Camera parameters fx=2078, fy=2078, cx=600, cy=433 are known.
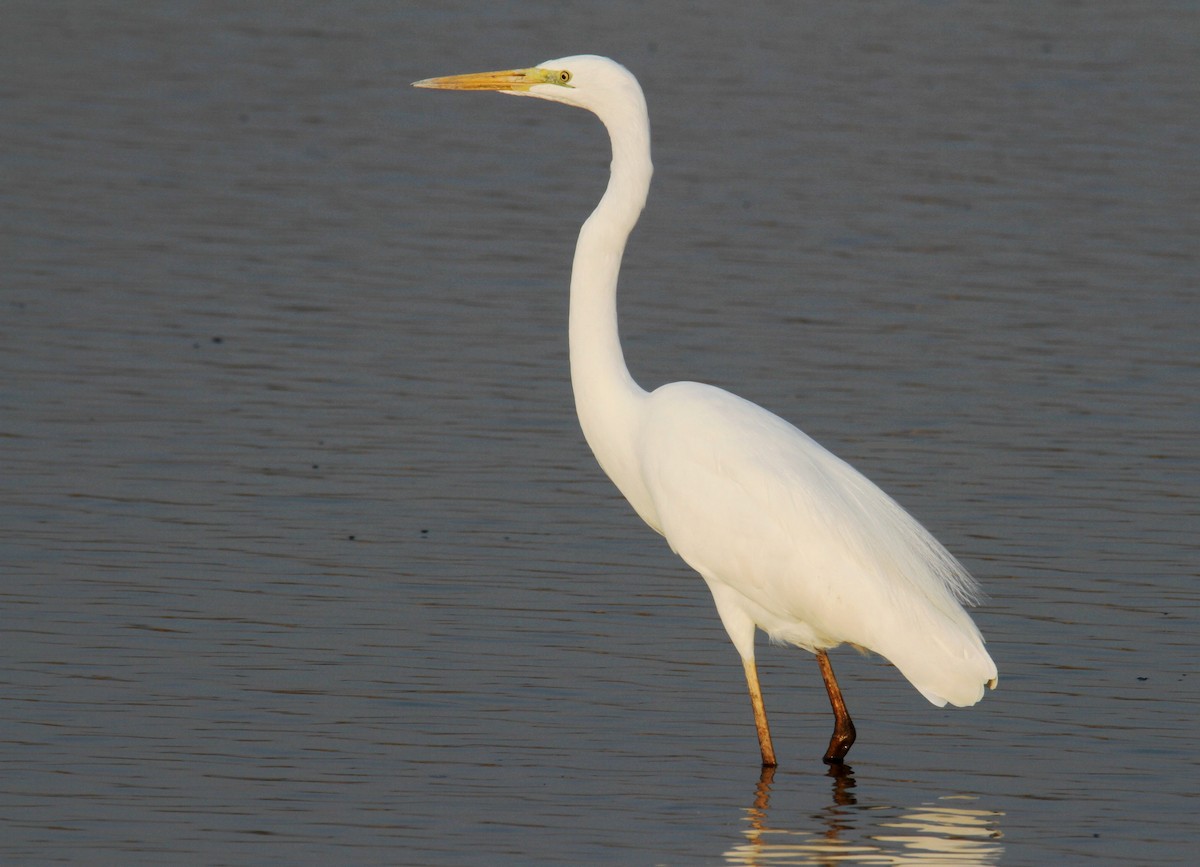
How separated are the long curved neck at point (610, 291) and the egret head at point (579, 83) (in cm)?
5

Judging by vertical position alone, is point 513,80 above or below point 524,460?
above

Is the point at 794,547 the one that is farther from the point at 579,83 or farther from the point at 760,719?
the point at 579,83

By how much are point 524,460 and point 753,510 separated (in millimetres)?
2854

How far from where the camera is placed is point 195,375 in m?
9.90

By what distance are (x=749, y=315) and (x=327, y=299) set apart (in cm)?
233

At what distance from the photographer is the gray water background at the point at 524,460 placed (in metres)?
5.89

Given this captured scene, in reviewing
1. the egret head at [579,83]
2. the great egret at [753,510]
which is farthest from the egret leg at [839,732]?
the egret head at [579,83]

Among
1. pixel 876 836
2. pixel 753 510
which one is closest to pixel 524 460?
pixel 753 510

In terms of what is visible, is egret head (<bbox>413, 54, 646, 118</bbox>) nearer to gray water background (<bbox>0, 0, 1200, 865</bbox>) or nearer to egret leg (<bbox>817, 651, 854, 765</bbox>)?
gray water background (<bbox>0, 0, 1200, 865</bbox>)

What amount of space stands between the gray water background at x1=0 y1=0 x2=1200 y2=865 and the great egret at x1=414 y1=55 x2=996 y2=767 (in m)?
0.39

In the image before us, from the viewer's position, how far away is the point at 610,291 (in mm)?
6676

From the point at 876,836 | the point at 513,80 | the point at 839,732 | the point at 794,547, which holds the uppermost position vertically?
the point at 513,80

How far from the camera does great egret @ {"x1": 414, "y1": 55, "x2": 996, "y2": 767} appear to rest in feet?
20.4

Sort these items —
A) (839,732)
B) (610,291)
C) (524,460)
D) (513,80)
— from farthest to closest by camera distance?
(524,460)
(513,80)
(610,291)
(839,732)
